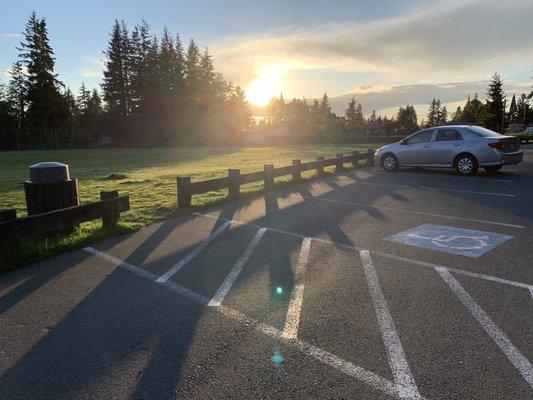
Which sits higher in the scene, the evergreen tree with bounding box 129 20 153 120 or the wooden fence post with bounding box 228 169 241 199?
the evergreen tree with bounding box 129 20 153 120

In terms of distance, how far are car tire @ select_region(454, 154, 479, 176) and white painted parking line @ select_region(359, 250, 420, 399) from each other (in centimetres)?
1046

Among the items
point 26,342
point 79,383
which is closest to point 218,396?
point 79,383

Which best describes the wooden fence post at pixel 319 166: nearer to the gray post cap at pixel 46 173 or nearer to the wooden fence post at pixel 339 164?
the wooden fence post at pixel 339 164

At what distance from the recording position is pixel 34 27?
65188 millimetres

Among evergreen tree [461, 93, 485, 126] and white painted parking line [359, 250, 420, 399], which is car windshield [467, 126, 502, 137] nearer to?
white painted parking line [359, 250, 420, 399]

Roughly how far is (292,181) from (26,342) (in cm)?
1006

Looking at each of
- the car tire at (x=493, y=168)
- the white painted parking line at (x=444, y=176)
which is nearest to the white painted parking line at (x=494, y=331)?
the white painted parking line at (x=444, y=176)

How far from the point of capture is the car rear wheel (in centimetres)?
1564

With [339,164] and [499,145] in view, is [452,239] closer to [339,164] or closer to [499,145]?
[499,145]

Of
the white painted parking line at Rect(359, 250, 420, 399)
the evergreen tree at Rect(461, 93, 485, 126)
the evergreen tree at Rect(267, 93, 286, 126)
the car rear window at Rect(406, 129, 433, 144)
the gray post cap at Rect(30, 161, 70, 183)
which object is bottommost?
the white painted parking line at Rect(359, 250, 420, 399)

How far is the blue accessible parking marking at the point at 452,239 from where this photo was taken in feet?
19.2

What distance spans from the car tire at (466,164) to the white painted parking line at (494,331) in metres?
10.1

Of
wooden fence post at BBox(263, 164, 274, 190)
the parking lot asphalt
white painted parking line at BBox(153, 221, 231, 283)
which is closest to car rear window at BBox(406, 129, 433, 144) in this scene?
wooden fence post at BBox(263, 164, 274, 190)

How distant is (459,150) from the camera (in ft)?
45.2
